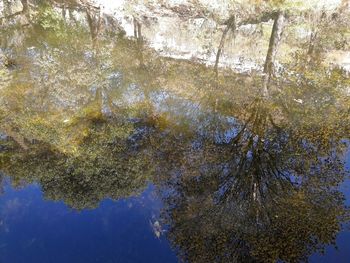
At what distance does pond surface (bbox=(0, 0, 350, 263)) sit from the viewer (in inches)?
554

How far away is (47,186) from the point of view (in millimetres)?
16453

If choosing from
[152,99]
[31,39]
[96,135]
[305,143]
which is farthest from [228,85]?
[31,39]

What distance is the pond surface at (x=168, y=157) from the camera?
554 inches

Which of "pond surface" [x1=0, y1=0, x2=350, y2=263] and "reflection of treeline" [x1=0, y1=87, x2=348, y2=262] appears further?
"pond surface" [x1=0, y1=0, x2=350, y2=263]

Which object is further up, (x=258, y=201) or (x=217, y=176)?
(x=217, y=176)

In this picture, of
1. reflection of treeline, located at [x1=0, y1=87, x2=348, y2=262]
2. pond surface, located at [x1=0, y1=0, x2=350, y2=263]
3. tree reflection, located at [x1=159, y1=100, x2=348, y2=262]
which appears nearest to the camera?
tree reflection, located at [x1=159, y1=100, x2=348, y2=262]

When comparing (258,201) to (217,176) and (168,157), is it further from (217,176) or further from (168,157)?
(168,157)

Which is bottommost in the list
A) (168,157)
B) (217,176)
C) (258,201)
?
(258,201)

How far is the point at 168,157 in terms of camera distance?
18391 mm

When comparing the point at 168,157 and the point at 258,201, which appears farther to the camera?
the point at 168,157

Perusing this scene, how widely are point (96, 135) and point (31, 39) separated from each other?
62.5ft

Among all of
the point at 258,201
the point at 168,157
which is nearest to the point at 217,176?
the point at 258,201

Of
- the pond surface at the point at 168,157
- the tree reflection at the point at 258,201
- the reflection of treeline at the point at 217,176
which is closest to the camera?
the tree reflection at the point at 258,201

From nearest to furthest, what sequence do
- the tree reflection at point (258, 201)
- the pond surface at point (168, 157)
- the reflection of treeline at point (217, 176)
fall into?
the tree reflection at point (258, 201) → the reflection of treeline at point (217, 176) → the pond surface at point (168, 157)
